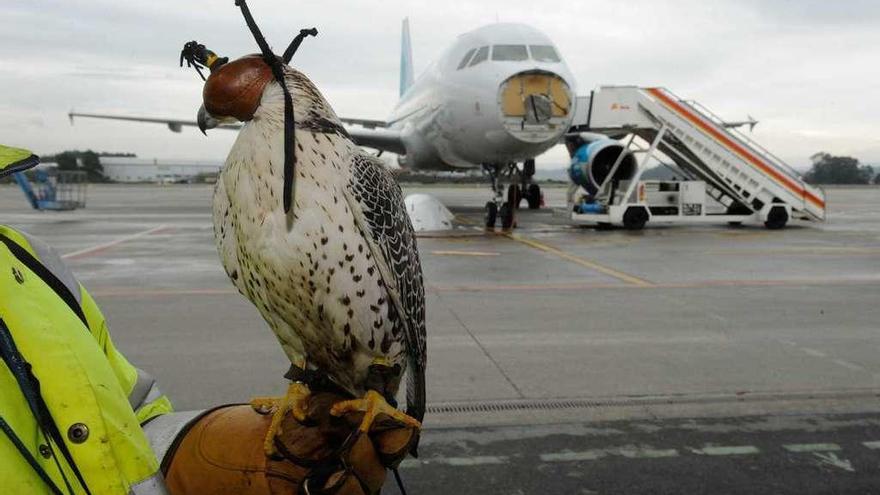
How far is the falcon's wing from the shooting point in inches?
83.0

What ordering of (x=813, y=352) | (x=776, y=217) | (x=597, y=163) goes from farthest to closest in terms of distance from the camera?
(x=597, y=163) < (x=776, y=217) < (x=813, y=352)

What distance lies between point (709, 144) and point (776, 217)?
2290 mm

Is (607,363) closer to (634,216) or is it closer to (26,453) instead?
(26,453)

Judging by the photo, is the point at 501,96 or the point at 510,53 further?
the point at 510,53

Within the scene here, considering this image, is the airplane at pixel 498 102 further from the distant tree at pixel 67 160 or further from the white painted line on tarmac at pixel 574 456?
the distant tree at pixel 67 160

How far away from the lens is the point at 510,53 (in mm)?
15750

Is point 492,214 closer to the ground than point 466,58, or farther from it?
closer to the ground

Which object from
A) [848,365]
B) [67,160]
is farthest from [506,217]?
[67,160]

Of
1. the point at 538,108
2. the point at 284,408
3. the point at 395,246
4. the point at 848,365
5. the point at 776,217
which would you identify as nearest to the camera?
the point at 284,408

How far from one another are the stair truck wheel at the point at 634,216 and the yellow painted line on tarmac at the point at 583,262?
3.27 metres

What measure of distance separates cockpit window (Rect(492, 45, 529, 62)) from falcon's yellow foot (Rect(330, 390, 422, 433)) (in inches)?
558

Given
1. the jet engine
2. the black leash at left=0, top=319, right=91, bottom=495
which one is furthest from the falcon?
the jet engine

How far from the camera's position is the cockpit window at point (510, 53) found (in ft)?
51.2

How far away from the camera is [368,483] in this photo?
2.09m
